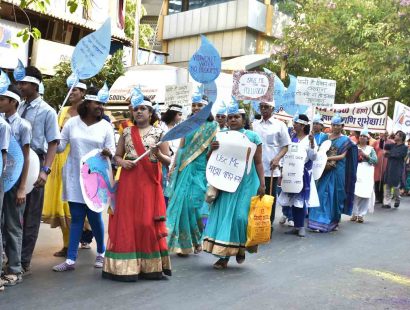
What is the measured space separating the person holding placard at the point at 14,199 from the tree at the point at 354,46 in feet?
46.5

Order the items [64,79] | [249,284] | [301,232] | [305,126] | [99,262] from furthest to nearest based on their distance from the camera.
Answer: [64,79] → [305,126] → [301,232] → [99,262] → [249,284]

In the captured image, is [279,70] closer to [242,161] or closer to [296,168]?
[296,168]

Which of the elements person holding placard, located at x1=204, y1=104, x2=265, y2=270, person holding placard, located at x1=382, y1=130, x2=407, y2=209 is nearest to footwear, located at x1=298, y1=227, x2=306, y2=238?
person holding placard, located at x1=204, y1=104, x2=265, y2=270

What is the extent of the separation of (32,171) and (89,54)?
1654 millimetres

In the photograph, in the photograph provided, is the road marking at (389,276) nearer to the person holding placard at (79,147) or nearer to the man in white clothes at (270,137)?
the man in white clothes at (270,137)

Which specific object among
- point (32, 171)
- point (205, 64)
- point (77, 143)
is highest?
point (205, 64)

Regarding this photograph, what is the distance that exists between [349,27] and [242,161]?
46.9 feet

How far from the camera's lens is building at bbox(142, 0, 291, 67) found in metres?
28.9

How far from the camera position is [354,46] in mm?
20562

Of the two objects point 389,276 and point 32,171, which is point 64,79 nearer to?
point 32,171

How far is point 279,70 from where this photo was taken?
79.3ft

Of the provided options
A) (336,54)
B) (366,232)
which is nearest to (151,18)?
(336,54)

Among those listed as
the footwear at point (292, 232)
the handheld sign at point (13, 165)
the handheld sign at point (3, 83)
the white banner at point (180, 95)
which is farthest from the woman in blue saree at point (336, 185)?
the handheld sign at point (3, 83)

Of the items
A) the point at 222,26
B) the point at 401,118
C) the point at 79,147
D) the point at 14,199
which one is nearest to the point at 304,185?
the point at 79,147
